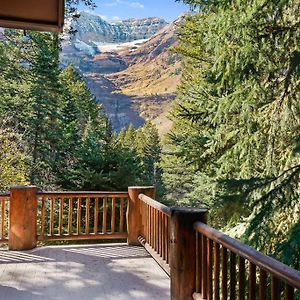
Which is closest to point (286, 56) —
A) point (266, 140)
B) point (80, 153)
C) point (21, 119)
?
point (266, 140)

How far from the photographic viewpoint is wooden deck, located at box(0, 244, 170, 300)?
11.8 feet

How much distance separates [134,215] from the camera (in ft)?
17.9

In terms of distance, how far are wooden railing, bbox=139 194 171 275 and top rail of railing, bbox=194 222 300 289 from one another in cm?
136

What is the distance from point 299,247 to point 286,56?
7.87ft

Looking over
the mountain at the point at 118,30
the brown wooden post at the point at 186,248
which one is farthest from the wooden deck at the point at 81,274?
the mountain at the point at 118,30

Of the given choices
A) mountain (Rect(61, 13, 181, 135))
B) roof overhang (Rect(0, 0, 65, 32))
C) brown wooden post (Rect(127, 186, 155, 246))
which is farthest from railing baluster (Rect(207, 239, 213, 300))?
mountain (Rect(61, 13, 181, 135))

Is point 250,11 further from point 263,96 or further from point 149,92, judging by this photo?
point 149,92

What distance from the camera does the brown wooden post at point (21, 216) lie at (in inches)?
195

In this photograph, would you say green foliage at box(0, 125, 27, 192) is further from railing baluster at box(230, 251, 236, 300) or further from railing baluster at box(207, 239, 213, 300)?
railing baluster at box(230, 251, 236, 300)

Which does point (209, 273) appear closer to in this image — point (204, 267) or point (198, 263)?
point (204, 267)

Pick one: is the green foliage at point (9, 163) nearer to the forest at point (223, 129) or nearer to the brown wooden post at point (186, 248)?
the forest at point (223, 129)

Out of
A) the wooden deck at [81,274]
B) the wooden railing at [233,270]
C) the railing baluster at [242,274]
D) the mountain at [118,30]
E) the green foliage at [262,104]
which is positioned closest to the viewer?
the wooden railing at [233,270]

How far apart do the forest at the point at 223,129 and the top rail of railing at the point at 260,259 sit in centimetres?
93

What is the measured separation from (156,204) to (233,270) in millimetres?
2226
